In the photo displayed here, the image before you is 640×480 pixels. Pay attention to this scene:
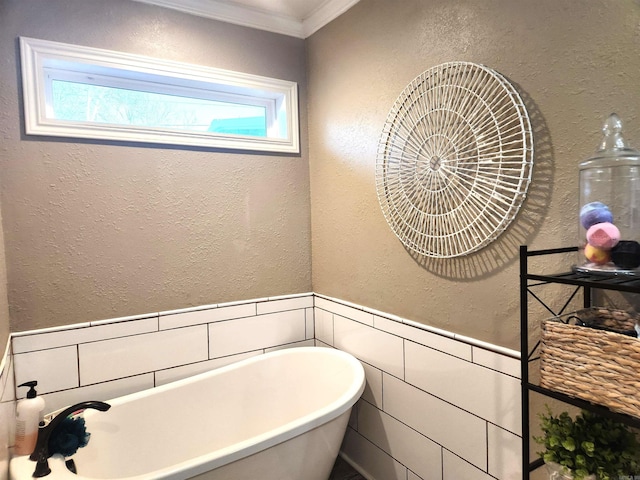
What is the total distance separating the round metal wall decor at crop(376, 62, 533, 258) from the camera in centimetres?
126

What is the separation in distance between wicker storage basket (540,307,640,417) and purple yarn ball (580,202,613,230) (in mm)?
221

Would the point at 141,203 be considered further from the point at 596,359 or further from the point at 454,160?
the point at 596,359

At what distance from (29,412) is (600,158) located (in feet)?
6.49

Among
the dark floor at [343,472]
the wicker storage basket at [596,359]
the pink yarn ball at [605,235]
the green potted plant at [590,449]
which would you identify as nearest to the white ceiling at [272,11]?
the pink yarn ball at [605,235]

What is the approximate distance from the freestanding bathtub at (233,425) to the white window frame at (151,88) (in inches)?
44.9

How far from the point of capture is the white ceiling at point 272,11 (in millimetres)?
1929

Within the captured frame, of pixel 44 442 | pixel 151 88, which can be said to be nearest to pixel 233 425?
pixel 44 442

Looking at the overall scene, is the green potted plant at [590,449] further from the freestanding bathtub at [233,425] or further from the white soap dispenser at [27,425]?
the white soap dispenser at [27,425]

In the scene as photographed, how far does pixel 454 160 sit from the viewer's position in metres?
1.44

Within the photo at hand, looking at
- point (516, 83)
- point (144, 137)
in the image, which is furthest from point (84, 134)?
point (516, 83)

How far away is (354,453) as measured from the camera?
2.05 meters

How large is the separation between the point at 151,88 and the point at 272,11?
2.43 feet

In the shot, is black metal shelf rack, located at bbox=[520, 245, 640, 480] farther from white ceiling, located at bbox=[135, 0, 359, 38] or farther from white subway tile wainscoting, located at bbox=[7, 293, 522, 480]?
white ceiling, located at bbox=[135, 0, 359, 38]

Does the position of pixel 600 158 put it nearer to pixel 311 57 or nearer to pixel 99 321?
pixel 311 57
